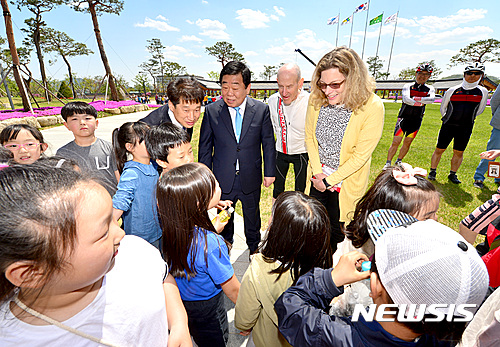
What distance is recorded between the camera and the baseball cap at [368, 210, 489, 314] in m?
0.71

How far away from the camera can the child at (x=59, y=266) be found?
1.98 feet

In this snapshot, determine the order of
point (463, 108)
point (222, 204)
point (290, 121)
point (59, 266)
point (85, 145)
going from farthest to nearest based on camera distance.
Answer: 1. point (463, 108)
2. point (290, 121)
3. point (85, 145)
4. point (222, 204)
5. point (59, 266)

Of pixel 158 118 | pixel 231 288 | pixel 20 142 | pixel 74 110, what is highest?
pixel 74 110

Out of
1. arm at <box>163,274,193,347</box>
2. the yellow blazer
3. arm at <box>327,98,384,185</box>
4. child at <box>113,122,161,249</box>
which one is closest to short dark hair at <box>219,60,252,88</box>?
the yellow blazer

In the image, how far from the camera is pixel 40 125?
12.2 metres

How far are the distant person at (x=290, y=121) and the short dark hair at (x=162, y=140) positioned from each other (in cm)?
179

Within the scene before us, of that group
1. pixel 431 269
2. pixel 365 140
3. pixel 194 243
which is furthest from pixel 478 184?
pixel 194 243

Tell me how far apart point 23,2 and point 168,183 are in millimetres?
35012

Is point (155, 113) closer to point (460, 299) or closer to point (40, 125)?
point (460, 299)

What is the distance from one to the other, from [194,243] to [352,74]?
6.83 ft

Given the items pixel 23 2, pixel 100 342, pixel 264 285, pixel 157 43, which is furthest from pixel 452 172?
pixel 157 43

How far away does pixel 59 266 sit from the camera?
2.15 ft

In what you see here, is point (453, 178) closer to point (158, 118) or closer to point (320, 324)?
point (320, 324)

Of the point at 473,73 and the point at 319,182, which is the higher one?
the point at 473,73
